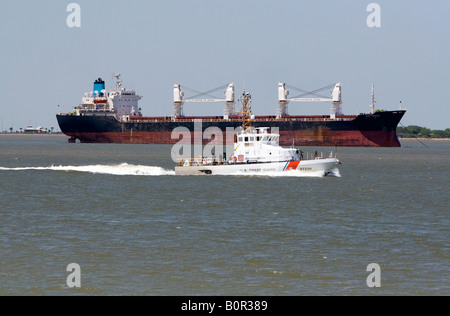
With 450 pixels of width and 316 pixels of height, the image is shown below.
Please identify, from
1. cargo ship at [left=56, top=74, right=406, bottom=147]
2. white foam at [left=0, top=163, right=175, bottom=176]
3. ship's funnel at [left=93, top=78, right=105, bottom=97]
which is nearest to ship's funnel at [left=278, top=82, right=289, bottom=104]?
cargo ship at [left=56, top=74, right=406, bottom=147]

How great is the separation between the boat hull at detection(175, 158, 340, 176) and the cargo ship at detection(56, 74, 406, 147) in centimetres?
5559

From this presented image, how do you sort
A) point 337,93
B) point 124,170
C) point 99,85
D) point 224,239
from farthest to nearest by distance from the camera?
1. point 99,85
2. point 337,93
3. point 124,170
4. point 224,239

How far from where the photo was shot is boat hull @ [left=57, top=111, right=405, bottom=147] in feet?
411

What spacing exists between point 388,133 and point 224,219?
96.9 meters

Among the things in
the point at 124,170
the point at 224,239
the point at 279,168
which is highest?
the point at 279,168

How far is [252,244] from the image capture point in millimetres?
28938

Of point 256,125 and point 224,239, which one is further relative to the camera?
point 256,125

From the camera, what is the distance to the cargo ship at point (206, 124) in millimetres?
125812

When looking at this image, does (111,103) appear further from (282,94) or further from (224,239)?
(224,239)

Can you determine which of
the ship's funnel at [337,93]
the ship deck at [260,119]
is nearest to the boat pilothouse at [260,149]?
the ship deck at [260,119]

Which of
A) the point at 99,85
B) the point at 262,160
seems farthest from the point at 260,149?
the point at 99,85

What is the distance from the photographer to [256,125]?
135 meters

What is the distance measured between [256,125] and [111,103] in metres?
38.6
